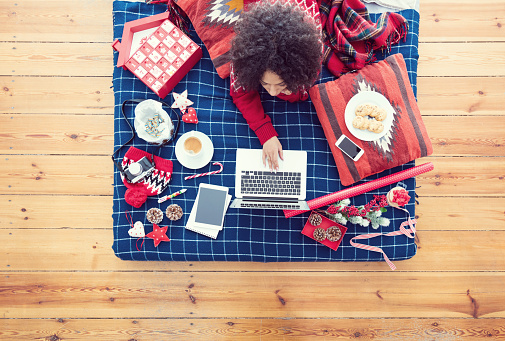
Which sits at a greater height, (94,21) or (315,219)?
(94,21)

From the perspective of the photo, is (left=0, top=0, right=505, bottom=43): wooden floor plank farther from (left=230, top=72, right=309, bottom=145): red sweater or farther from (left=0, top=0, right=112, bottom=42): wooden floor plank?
(left=230, top=72, right=309, bottom=145): red sweater

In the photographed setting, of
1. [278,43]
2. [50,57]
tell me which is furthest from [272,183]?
[50,57]

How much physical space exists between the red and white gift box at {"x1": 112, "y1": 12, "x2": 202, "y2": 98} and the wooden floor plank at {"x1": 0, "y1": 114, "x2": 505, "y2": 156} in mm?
462

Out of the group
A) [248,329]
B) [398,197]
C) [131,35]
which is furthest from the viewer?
[248,329]

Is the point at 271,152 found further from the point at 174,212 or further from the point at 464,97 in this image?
the point at 464,97

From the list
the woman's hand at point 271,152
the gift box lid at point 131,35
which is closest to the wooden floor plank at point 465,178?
the woman's hand at point 271,152

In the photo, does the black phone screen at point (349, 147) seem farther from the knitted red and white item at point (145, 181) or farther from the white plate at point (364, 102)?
the knitted red and white item at point (145, 181)

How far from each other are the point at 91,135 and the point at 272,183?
1005 millimetres

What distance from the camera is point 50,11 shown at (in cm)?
161

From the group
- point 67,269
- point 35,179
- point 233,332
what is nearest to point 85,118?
point 35,179

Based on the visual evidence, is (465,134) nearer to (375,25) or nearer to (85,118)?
(375,25)

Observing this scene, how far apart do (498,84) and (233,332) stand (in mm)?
1883

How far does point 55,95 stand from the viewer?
1.61 m

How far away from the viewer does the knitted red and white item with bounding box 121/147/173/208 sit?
1272mm
